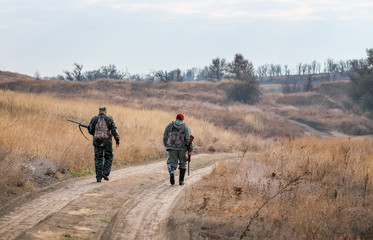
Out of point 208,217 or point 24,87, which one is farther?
point 24,87

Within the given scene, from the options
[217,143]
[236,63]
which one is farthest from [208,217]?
Answer: [236,63]

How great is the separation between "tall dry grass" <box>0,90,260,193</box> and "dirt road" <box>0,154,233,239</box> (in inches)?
42.8

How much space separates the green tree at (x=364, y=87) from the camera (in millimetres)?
59963

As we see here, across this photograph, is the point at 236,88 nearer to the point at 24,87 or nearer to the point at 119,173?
the point at 24,87

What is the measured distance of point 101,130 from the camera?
453 inches

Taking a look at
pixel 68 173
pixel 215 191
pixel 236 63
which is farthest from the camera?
pixel 236 63

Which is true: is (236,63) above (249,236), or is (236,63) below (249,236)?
above

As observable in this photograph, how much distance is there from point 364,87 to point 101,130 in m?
58.1

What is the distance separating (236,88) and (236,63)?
1302 cm

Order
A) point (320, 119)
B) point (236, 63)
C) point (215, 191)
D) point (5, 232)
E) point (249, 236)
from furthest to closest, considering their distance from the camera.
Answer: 1. point (236, 63)
2. point (320, 119)
3. point (215, 191)
4. point (249, 236)
5. point (5, 232)

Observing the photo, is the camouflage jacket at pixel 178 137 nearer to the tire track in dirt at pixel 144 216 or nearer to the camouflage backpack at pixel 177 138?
the camouflage backpack at pixel 177 138

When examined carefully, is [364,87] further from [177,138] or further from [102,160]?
[102,160]

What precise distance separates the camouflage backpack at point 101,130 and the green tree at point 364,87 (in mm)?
54839

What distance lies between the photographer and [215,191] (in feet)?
33.9
